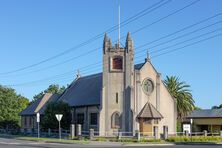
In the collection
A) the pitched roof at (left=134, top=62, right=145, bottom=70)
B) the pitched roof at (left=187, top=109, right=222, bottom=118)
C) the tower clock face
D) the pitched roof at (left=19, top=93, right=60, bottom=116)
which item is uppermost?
the pitched roof at (left=134, top=62, right=145, bottom=70)

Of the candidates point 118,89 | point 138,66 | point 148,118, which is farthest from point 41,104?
point 148,118

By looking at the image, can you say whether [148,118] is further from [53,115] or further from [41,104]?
[41,104]

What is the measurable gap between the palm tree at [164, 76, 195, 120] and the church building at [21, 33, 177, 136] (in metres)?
12.3

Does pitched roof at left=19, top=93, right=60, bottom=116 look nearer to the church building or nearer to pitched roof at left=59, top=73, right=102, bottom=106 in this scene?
pitched roof at left=59, top=73, right=102, bottom=106

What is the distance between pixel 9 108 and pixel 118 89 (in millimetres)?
45796

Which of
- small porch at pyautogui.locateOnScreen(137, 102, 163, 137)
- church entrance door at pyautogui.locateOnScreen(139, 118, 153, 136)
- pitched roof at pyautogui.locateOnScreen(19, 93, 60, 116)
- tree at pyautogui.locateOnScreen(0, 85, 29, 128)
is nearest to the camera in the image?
small porch at pyautogui.locateOnScreen(137, 102, 163, 137)

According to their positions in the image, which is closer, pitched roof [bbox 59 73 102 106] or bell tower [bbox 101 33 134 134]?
bell tower [bbox 101 33 134 134]

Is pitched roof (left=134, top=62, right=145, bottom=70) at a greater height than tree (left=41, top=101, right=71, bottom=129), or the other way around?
pitched roof (left=134, top=62, right=145, bottom=70)

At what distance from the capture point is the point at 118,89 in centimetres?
6431

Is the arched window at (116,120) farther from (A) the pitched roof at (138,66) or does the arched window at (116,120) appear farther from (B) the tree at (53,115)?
(B) the tree at (53,115)

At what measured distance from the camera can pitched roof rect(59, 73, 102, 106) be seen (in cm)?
6975

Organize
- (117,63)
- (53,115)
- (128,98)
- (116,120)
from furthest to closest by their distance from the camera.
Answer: (53,115), (117,63), (116,120), (128,98)

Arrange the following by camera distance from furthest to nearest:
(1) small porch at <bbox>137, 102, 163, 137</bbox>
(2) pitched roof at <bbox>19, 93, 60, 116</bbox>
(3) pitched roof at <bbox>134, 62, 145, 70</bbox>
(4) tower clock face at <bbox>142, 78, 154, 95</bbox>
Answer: (2) pitched roof at <bbox>19, 93, 60, 116</bbox> → (3) pitched roof at <bbox>134, 62, 145, 70</bbox> → (4) tower clock face at <bbox>142, 78, 154, 95</bbox> → (1) small porch at <bbox>137, 102, 163, 137</bbox>

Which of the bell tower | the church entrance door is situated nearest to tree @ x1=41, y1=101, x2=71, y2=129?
the bell tower
